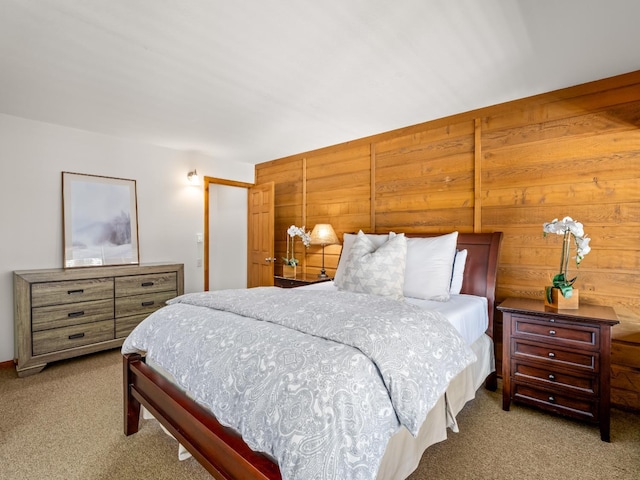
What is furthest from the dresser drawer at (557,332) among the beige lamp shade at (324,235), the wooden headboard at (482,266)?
the beige lamp shade at (324,235)

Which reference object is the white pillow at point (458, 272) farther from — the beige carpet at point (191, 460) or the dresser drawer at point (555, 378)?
the beige carpet at point (191, 460)

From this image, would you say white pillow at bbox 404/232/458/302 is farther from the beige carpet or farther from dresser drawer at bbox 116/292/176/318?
dresser drawer at bbox 116/292/176/318

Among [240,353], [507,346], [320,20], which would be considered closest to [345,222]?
[507,346]

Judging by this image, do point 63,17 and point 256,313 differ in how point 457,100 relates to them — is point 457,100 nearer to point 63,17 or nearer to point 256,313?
point 256,313

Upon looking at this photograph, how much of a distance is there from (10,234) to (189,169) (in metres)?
2.04

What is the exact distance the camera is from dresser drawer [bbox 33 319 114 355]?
9.88 feet

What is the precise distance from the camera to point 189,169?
4555 millimetres

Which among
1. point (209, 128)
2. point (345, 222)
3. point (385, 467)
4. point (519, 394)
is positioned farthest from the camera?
point (345, 222)

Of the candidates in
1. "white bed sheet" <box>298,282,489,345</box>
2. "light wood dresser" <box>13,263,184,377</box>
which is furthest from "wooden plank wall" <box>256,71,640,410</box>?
"light wood dresser" <box>13,263,184,377</box>

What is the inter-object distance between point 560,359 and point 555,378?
0.46 ft

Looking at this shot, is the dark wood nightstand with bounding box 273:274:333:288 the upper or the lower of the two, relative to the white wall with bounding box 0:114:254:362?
lower

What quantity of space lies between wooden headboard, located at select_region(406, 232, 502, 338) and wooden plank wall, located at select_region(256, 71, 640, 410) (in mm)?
205

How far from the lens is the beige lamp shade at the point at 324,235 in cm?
394

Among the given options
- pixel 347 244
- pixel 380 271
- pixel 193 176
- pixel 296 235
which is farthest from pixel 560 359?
pixel 193 176
